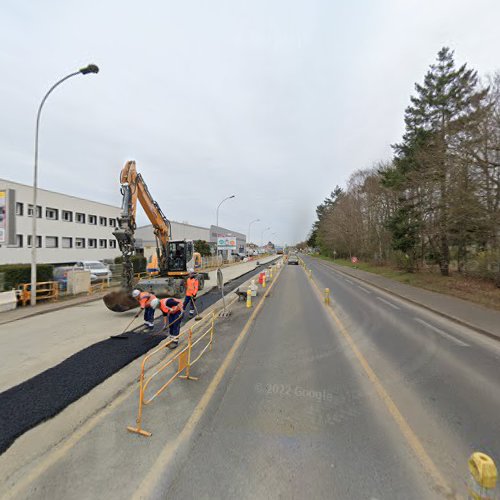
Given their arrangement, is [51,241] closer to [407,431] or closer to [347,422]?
[347,422]

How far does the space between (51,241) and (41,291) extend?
19181 millimetres

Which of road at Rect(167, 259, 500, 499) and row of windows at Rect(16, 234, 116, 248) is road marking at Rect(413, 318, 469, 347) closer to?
road at Rect(167, 259, 500, 499)

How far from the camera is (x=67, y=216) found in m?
29.0

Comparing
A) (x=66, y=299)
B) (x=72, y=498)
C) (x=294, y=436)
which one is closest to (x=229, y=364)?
(x=294, y=436)

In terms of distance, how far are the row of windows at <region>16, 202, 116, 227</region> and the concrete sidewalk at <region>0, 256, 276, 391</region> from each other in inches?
782

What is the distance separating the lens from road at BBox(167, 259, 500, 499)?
243 centimetres

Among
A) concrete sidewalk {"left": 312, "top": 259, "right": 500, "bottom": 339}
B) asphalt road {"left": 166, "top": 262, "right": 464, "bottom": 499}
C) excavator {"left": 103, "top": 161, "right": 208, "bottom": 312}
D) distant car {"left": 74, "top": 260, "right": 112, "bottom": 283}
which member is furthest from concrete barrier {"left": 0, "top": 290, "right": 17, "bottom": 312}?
concrete sidewalk {"left": 312, "top": 259, "right": 500, "bottom": 339}

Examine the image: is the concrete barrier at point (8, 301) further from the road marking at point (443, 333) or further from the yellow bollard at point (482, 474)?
the road marking at point (443, 333)

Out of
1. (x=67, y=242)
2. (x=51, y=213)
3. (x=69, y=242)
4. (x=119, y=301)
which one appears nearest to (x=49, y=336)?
(x=119, y=301)

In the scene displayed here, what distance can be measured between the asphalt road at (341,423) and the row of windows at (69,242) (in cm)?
2753

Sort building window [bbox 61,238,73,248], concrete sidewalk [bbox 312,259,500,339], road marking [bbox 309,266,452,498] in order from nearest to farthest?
1. road marking [bbox 309,266,452,498]
2. concrete sidewalk [bbox 312,259,500,339]
3. building window [bbox 61,238,73,248]

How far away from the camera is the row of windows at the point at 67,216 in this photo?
24.2 metres

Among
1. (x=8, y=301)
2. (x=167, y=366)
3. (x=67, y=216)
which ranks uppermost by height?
(x=67, y=216)

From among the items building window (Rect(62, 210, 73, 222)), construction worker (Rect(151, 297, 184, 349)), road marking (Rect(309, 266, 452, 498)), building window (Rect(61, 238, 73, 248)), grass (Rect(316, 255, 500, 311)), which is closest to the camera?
road marking (Rect(309, 266, 452, 498))
